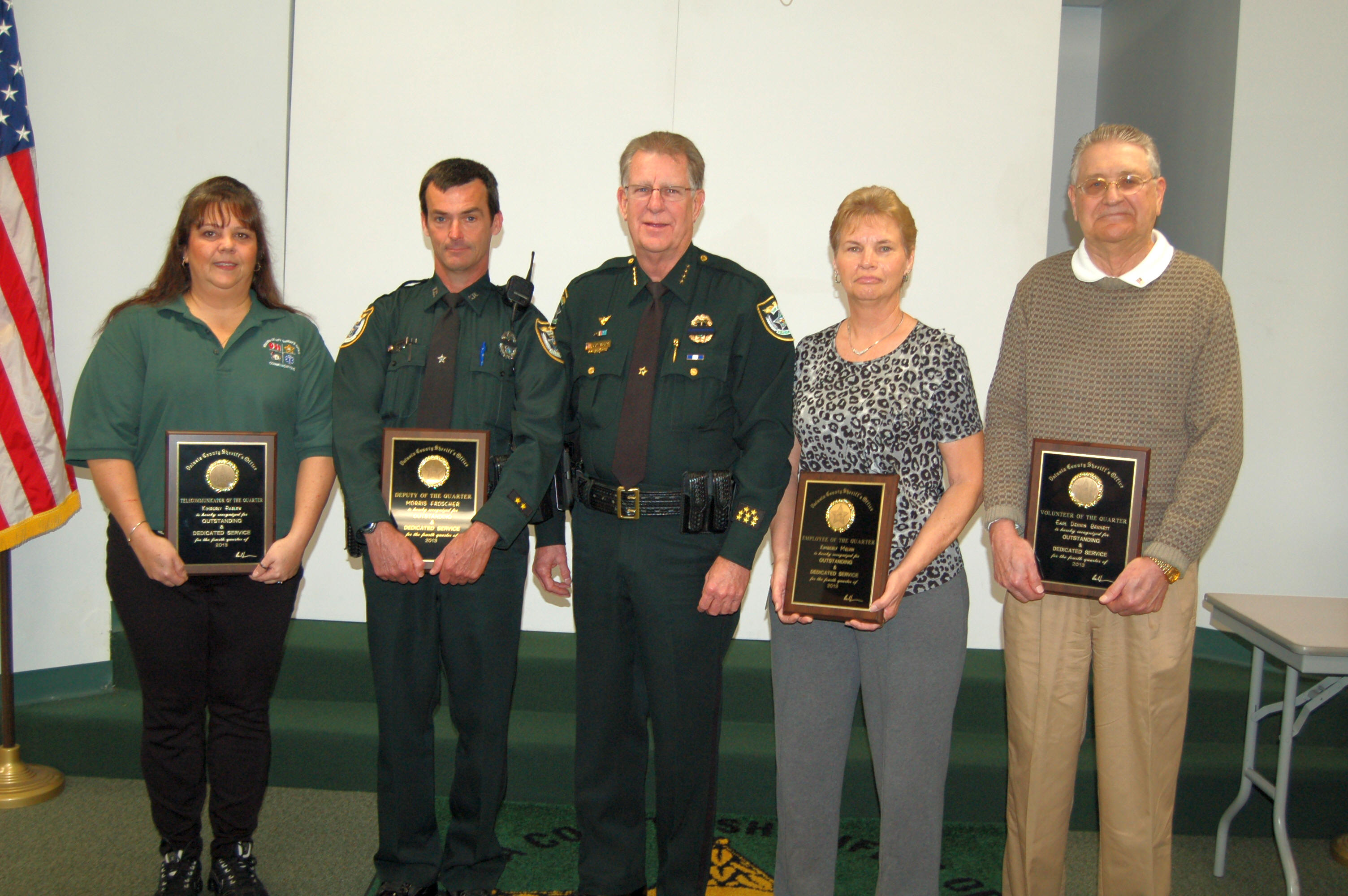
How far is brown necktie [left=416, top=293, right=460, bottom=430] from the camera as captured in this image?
7.49ft

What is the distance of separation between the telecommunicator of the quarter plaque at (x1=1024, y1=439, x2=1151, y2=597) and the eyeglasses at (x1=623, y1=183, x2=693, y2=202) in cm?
102

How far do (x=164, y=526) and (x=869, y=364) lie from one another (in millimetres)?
1735

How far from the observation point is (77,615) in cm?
357

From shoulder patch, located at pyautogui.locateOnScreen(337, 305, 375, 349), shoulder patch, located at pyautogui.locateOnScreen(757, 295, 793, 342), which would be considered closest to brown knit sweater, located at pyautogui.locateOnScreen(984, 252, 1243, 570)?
shoulder patch, located at pyautogui.locateOnScreen(757, 295, 793, 342)

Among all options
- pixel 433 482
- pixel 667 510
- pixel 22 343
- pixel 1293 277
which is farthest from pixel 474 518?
pixel 1293 277

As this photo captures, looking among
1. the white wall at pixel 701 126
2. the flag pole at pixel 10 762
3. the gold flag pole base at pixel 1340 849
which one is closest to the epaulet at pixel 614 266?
the white wall at pixel 701 126

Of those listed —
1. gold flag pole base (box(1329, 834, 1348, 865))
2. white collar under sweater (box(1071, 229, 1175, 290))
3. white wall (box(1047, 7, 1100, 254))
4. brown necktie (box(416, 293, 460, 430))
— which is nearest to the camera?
white collar under sweater (box(1071, 229, 1175, 290))

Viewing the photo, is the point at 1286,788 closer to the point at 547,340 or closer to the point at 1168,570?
the point at 1168,570

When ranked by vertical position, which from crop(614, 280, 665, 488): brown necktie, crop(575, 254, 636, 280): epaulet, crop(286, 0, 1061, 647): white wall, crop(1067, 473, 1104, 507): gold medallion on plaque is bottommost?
crop(1067, 473, 1104, 507): gold medallion on plaque

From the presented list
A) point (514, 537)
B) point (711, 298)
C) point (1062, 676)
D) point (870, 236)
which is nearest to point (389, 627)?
point (514, 537)

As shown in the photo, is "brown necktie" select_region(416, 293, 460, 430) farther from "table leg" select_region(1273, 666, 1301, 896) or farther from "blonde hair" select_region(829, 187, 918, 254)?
"table leg" select_region(1273, 666, 1301, 896)

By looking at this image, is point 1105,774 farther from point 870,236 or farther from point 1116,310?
point 870,236

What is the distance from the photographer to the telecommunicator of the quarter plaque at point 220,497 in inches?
86.0

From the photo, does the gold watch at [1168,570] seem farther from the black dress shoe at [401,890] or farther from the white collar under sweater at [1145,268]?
the black dress shoe at [401,890]
